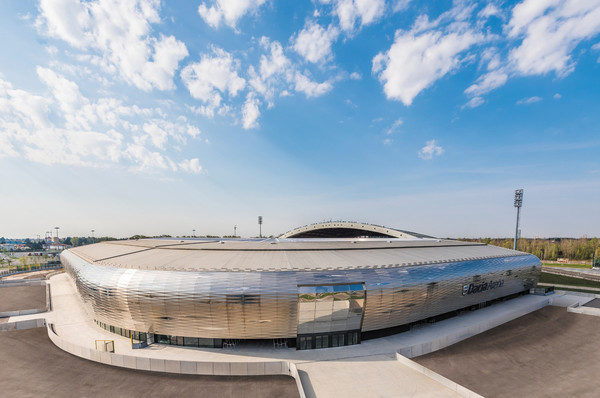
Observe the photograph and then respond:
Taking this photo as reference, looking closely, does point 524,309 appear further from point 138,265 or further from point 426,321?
point 138,265

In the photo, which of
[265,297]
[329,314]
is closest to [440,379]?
[329,314]

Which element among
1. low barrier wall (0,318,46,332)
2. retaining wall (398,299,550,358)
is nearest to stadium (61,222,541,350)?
retaining wall (398,299,550,358)

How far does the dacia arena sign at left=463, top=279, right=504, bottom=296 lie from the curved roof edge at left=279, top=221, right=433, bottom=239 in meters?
18.4

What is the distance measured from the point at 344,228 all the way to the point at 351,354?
38660 millimetres

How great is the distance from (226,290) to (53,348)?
62.2 feet

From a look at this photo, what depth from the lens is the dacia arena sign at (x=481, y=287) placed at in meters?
28.8

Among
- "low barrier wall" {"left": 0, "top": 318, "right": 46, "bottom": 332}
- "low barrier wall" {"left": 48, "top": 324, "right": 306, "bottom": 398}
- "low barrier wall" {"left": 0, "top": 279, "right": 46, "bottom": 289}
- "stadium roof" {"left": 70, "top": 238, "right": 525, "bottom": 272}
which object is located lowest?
"low barrier wall" {"left": 0, "top": 279, "right": 46, "bottom": 289}

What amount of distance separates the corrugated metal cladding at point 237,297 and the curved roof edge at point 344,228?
28267 millimetres

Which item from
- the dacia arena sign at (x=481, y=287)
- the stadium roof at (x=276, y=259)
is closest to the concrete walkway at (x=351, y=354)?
the dacia arena sign at (x=481, y=287)

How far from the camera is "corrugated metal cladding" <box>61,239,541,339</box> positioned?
2050cm

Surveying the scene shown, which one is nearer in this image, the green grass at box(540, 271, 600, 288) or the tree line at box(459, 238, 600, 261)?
the green grass at box(540, 271, 600, 288)

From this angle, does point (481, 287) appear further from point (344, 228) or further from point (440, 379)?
point (344, 228)

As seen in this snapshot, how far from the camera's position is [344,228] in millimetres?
58500

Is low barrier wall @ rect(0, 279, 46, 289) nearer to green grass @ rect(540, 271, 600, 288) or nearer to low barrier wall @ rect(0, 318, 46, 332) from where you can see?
low barrier wall @ rect(0, 318, 46, 332)
